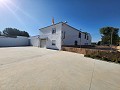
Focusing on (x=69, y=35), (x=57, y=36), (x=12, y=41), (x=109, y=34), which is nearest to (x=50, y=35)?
(x=57, y=36)

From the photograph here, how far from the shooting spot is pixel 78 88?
10.7 feet

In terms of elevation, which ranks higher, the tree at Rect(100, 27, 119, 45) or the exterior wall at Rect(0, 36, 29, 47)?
the tree at Rect(100, 27, 119, 45)

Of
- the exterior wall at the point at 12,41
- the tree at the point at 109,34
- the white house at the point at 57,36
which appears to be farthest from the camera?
the tree at the point at 109,34

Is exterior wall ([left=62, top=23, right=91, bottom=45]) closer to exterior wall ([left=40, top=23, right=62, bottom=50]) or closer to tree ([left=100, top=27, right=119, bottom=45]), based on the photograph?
exterior wall ([left=40, top=23, right=62, bottom=50])

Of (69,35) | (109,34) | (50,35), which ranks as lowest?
(50,35)

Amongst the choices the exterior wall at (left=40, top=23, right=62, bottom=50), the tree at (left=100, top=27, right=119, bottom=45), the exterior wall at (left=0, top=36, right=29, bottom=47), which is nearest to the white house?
the exterior wall at (left=40, top=23, right=62, bottom=50)

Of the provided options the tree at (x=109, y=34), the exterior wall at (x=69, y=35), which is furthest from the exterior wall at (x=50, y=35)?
the tree at (x=109, y=34)

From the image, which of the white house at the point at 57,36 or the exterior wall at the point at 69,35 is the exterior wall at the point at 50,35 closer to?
the white house at the point at 57,36

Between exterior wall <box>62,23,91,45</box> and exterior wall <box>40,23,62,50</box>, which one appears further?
exterior wall <box>62,23,91,45</box>

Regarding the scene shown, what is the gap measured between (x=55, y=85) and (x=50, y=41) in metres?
17.1

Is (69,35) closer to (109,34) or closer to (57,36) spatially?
(57,36)

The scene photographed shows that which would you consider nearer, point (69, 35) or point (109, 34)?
point (69, 35)

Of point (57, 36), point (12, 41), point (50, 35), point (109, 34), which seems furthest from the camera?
point (109, 34)

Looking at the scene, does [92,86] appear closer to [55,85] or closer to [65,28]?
[55,85]
